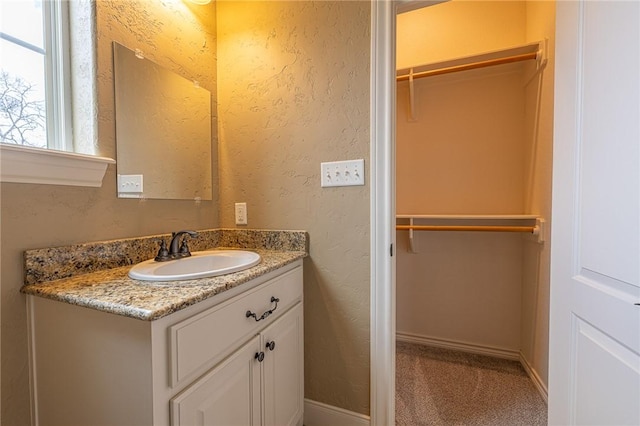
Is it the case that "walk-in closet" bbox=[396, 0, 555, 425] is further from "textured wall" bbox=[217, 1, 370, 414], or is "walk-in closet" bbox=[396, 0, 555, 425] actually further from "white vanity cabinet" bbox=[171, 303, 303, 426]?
"white vanity cabinet" bbox=[171, 303, 303, 426]

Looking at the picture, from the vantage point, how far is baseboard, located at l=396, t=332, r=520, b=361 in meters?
1.93

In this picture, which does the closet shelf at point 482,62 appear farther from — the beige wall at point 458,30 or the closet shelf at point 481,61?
the beige wall at point 458,30

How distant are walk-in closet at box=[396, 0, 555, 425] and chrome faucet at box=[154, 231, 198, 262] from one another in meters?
1.38

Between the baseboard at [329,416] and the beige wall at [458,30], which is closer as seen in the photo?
the baseboard at [329,416]

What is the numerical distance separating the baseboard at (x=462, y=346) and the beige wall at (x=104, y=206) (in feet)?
5.67

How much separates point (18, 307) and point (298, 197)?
101 centimetres

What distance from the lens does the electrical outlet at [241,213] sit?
1479mm

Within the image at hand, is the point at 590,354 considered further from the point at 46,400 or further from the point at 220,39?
the point at 220,39

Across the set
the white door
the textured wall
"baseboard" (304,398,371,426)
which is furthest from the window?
the white door

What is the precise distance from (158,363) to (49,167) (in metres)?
0.68

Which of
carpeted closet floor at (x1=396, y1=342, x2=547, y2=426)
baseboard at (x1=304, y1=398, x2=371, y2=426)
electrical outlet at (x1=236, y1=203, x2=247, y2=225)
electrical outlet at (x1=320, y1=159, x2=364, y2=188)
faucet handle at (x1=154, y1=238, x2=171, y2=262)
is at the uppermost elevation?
electrical outlet at (x1=320, y1=159, x2=364, y2=188)

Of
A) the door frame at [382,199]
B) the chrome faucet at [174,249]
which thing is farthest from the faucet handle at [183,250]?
the door frame at [382,199]

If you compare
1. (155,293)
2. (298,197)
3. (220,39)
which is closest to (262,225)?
(298,197)

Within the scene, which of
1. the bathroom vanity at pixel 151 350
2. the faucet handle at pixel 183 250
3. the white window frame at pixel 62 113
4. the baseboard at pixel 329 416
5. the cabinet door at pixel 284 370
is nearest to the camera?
the bathroom vanity at pixel 151 350
